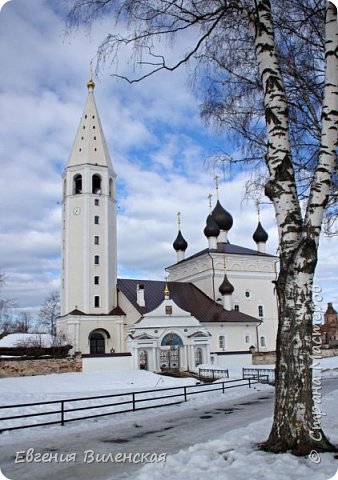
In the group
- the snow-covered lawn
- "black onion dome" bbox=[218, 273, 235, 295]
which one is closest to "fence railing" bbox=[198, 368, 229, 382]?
"black onion dome" bbox=[218, 273, 235, 295]

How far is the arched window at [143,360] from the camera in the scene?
1227 inches

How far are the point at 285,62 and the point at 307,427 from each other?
7.12m

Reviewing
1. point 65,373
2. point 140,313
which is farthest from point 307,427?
point 140,313

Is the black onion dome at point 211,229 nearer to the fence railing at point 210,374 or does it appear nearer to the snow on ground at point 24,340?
the fence railing at point 210,374

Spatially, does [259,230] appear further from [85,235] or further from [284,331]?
[284,331]

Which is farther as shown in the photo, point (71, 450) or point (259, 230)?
point (259, 230)

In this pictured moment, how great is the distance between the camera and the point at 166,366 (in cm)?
3200

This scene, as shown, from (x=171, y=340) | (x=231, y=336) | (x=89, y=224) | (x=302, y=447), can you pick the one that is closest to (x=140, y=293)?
(x=171, y=340)

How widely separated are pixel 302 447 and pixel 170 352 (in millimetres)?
27158

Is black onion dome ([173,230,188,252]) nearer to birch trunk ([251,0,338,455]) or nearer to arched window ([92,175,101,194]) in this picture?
arched window ([92,175,101,194])

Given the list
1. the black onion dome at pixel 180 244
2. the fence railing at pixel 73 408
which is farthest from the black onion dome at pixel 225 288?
the fence railing at pixel 73 408

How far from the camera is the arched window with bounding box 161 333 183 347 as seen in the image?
3253cm

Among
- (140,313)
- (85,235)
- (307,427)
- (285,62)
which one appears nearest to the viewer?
(307,427)

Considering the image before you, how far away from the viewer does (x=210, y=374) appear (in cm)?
2953
